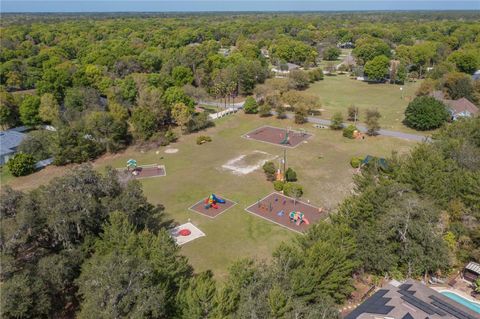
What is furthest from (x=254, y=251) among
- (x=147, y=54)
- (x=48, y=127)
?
(x=147, y=54)

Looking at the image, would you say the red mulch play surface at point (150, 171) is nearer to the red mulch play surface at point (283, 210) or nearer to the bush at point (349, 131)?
the red mulch play surface at point (283, 210)

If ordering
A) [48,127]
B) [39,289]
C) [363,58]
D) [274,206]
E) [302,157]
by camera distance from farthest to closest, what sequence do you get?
[363,58]
[48,127]
[302,157]
[274,206]
[39,289]

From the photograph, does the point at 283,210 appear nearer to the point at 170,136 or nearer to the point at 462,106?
the point at 170,136

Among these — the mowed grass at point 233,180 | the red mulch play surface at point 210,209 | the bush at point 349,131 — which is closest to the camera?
the mowed grass at point 233,180

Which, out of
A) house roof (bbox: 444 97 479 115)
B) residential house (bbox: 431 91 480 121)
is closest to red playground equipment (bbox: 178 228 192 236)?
residential house (bbox: 431 91 480 121)

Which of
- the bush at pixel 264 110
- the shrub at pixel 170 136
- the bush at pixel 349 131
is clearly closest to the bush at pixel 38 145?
the shrub at pixel 170 136

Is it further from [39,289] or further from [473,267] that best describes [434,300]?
[39,289]
